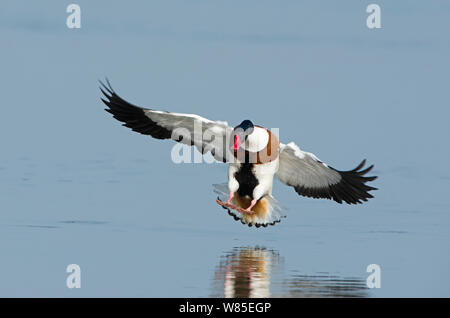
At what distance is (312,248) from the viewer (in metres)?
13.9

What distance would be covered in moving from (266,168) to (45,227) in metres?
2.65

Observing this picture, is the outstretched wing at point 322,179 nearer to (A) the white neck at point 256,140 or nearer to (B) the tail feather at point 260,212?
(A) the white neck at point 256,140

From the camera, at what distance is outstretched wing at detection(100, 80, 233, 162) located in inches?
577

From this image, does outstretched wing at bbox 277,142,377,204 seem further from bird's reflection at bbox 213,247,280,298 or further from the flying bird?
bird's reflection at bbox 213,247,280,298

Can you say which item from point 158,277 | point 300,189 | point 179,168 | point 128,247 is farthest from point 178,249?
point 179,168

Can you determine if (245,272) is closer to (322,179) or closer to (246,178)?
(246,178)

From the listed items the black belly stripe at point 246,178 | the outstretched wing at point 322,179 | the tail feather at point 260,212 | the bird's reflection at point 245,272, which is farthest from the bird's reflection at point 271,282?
the outstretched wing at point 322,179

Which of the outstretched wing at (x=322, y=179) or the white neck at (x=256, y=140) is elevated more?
the white neck at (x=256, y=140)

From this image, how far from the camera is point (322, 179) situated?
15.2m

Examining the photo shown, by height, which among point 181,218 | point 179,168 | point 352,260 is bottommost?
point 352,260

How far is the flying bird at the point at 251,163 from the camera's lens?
14.5 meters
